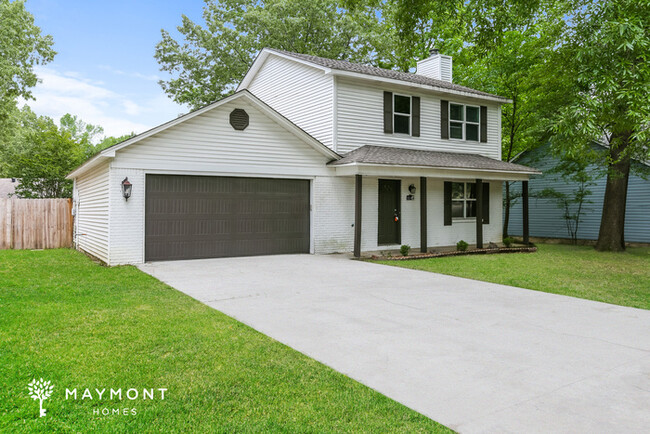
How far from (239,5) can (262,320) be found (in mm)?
25247

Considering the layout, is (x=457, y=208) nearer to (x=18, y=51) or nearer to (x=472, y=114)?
(x=472, y=114)

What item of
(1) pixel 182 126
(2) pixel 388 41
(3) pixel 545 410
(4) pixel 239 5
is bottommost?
(3) pixel 545 410

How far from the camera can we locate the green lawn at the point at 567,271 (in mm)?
7672

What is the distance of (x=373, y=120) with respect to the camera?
46.7 ft

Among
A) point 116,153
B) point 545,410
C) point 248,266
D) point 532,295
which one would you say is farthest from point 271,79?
point 545,410

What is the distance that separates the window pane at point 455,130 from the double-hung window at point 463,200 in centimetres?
175

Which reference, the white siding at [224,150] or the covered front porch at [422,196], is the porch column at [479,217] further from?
the white siding at [224,150]

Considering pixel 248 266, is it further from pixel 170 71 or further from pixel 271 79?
pixel 170 71

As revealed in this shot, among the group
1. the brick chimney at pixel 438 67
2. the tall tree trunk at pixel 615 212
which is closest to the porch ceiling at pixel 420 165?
the tall tree trunk at pixel 615 212

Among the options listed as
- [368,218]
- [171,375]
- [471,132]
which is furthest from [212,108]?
[471,132]

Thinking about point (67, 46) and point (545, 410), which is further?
point (67, 46)

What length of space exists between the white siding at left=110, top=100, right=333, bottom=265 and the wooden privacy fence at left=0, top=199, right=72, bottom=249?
20.6 ft

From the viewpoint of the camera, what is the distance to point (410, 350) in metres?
4.31

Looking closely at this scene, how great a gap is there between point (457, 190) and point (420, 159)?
309 cm
